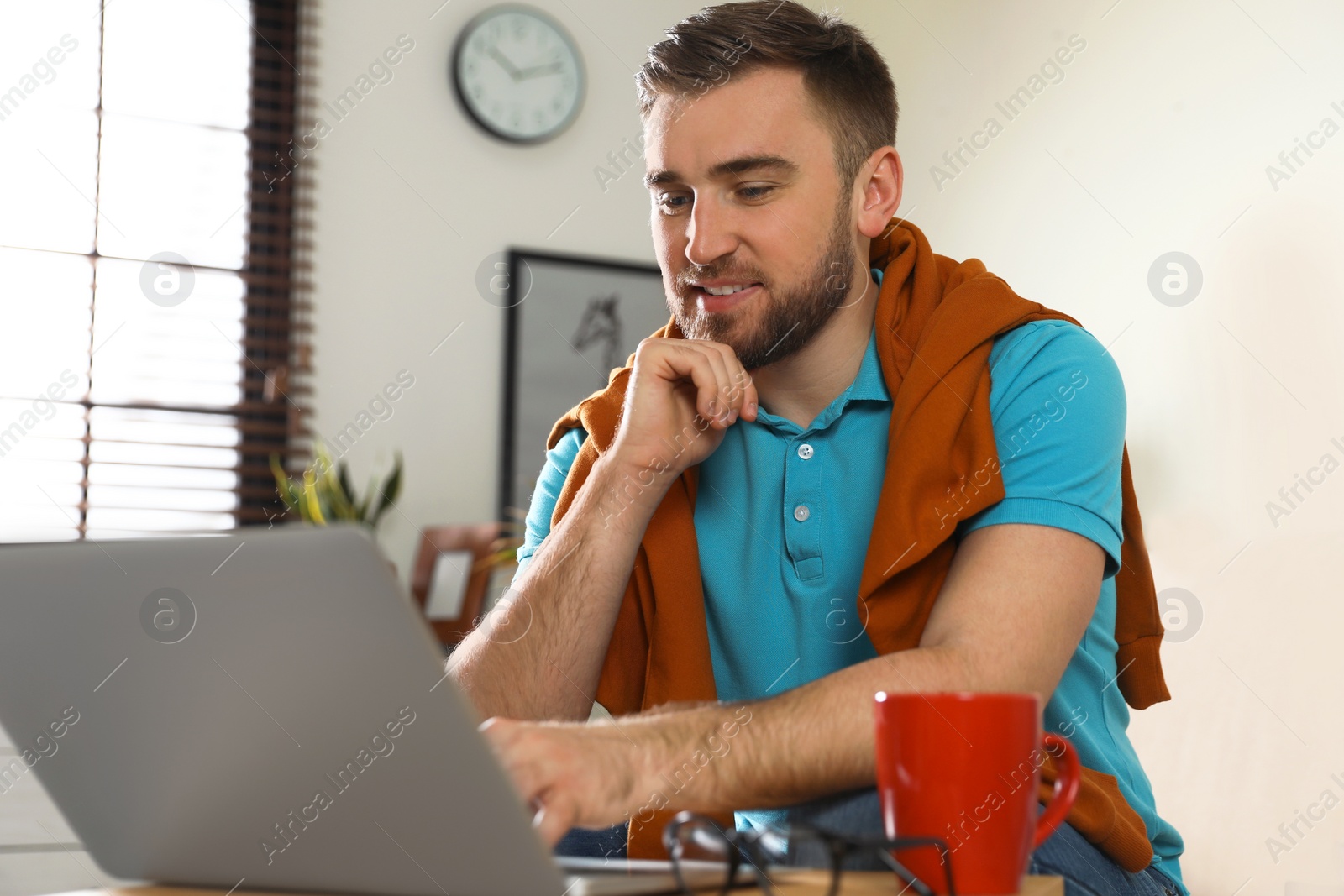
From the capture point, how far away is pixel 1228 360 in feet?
7.79

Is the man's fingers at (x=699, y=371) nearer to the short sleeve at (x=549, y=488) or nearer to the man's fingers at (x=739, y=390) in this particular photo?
the man's fingers at (x=739, y=390)

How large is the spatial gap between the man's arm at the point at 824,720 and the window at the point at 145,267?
2.43 meters

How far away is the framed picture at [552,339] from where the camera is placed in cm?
345

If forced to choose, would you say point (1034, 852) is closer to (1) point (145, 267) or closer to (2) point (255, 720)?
(2) point (255, 720)

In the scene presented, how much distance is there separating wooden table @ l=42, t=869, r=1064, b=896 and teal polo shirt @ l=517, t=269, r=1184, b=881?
50 centimetres

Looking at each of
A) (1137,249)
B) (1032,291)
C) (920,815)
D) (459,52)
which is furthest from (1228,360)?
(459,52)

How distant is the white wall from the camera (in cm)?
210

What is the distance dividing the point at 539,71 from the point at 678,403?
7.95 ft

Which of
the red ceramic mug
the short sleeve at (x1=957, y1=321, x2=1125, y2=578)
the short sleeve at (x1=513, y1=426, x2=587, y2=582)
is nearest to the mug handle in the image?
the red ceramic mug

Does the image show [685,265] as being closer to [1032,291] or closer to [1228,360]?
[1228,360]

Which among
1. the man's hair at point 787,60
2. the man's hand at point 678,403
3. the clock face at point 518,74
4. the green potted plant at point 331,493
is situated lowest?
the green potted plant at point 331,493

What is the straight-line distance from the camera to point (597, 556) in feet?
4.47

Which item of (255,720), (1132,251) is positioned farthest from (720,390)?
(1132,251)

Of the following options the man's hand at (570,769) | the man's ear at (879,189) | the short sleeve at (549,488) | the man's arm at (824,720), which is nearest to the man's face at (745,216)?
the man's ear at (879,189)
